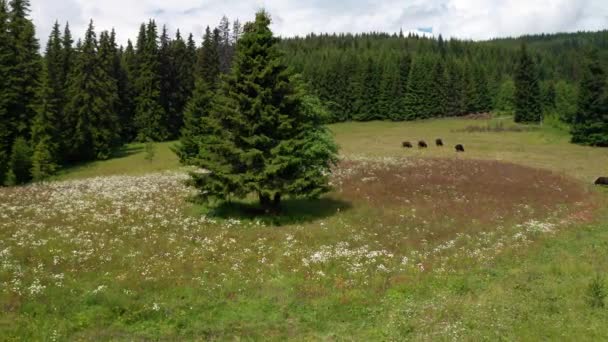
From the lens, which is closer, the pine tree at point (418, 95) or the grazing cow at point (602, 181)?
the grazing cow at point (602, 181)

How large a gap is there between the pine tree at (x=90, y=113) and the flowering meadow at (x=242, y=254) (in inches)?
994

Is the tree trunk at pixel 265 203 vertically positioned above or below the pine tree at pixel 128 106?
below

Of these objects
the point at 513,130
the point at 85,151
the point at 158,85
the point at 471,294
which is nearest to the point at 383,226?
the point at 471,294

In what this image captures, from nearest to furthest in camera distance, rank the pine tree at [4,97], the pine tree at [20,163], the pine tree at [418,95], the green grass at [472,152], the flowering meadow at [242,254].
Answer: the flowering meadow at [242,254] → the pine tree at [20,163] → the pine tree at [4,97] → the green grass at [472,152] → the pine tree at [418,95]

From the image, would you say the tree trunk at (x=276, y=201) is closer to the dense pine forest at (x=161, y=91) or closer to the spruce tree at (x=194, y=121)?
the dense pine forest at (x=161, y=91)

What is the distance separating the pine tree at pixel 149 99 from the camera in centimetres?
8069

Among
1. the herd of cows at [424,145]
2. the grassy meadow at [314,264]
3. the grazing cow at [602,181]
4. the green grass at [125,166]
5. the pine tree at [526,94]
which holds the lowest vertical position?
the grassy meadow at [314,264]

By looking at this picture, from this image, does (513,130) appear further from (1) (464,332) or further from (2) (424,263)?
(1) (464,332)

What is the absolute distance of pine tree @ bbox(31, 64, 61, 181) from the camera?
166 ft

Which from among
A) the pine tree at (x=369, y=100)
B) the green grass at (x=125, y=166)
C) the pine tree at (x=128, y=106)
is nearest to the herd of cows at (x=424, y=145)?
the green grass at (x=125, y=166)

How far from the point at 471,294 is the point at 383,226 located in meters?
9.82

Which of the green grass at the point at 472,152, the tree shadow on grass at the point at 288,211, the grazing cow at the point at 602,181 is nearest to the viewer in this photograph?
the tree shadow on grass at the point at 288,211

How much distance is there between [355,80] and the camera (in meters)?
124

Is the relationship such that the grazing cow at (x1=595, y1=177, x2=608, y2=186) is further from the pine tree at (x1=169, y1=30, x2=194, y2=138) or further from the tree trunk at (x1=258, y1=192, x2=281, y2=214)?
the pine tree at (x1=169, y1=30, x2=194, y2=138)
